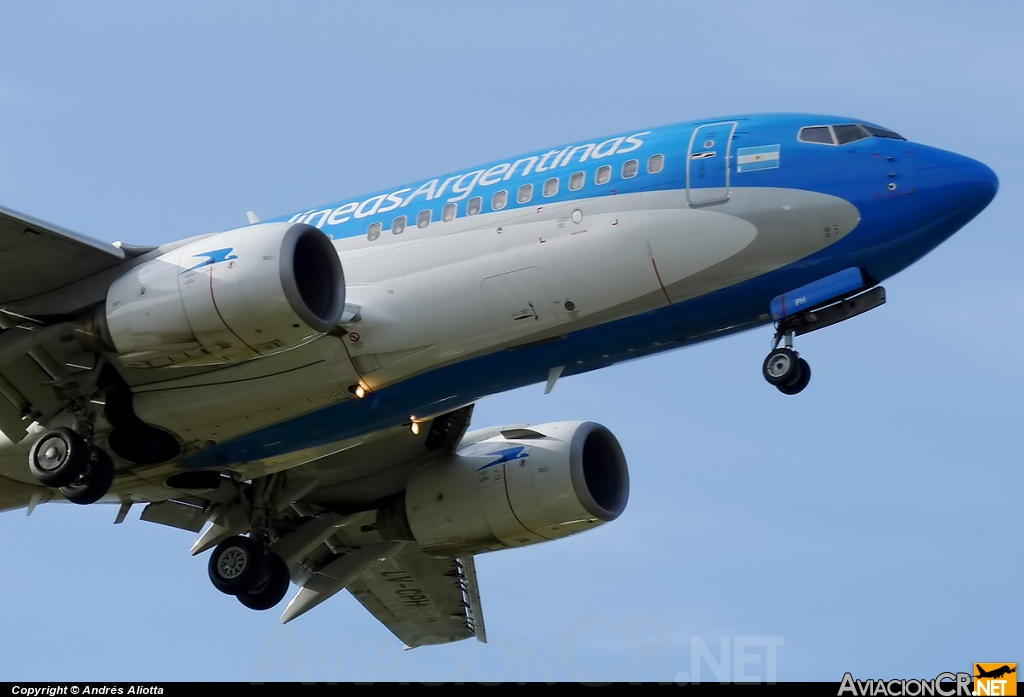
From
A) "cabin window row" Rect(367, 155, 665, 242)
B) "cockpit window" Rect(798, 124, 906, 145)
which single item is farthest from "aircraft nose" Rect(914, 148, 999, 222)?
"cabin window row" Rect(367, 155, 665, 242)

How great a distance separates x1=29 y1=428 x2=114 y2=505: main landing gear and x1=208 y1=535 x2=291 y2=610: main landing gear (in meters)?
3.50

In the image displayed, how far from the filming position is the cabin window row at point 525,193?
75.2ft


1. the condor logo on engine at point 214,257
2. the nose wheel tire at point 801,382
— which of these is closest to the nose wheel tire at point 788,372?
the nose wheel tire at point 801,382

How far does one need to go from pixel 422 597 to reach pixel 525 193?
29.8ft

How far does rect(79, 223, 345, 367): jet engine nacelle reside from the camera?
21438 mm

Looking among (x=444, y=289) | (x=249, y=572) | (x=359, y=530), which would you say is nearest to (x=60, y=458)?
(x=249, y=572)

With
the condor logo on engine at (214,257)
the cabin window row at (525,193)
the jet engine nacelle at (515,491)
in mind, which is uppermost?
the cabin window row at (525,193)

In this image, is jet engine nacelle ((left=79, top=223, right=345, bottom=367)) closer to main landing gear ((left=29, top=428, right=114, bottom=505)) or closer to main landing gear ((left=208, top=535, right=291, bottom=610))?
main landing gear ((left=29, top=428, right=114, bottom=505))

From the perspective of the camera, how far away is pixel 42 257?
22.6 m

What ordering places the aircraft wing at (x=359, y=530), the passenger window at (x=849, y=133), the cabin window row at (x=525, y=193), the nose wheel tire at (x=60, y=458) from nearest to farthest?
the passenger window at (x=849, y=133) < the cabin window row at (x=525, y=193) < the nose wheel tire at (x=60, y=458) < the aircraft wing at (x=359, y=530)

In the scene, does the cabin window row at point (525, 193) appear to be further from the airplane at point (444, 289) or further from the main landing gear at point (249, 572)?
the main landing gear at point (249, 572)

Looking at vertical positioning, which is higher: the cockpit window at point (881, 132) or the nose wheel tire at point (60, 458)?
the cockpit window at point (881, 132)

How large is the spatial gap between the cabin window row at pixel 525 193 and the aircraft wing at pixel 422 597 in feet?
24.2

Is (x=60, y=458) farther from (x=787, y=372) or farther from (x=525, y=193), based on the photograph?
(x=787, y=372)
